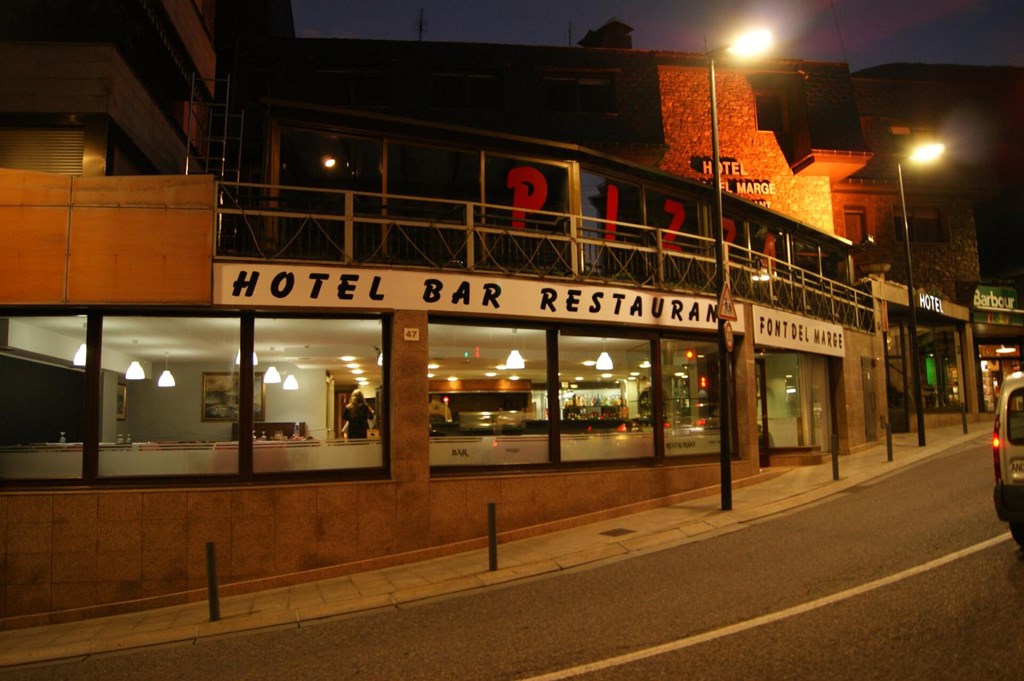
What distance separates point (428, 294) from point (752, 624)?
23.4 feet

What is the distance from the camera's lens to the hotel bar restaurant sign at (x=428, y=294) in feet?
37.3

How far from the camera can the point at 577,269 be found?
13.6 meters

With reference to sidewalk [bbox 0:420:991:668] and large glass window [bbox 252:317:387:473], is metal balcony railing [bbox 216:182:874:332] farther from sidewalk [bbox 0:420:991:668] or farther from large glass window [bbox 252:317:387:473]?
sidewalk [bbox 0:420:991:668]

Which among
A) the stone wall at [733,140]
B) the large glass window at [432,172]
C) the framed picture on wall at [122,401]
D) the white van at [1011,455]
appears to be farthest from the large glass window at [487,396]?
the stone wall at [733,140]

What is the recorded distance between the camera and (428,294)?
40.2 feet

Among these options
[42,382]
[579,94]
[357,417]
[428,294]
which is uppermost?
[579,94]

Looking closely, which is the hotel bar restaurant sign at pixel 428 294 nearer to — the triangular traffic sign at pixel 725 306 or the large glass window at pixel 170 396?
the large glass window at pixel 170 396

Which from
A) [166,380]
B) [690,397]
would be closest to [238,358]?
[166,380]

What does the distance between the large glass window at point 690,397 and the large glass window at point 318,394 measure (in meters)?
5.65

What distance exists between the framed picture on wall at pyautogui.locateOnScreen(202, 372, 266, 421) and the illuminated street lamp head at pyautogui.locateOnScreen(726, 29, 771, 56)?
9310 millimetres

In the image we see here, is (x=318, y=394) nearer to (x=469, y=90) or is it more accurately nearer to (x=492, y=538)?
(x=492, y=538)

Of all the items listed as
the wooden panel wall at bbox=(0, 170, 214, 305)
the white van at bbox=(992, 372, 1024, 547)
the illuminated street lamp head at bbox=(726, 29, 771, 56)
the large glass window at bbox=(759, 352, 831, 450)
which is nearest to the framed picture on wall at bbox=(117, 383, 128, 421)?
the wooden panel wall at bbox=(0, 170, 214, 305)

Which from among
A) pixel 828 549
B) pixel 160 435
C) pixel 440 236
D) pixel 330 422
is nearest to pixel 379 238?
pixel 440 236

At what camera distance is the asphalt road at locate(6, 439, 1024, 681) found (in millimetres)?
5785
